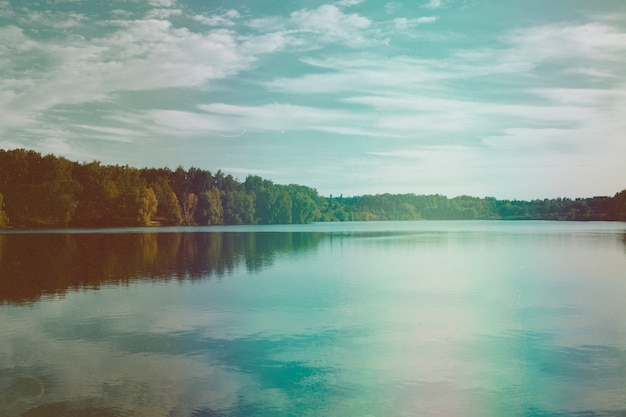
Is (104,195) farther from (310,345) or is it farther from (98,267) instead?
(310,345)

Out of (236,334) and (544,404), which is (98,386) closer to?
(236,334)

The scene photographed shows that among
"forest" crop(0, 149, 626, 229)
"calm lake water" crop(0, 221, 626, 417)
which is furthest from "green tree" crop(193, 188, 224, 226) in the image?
"calm lake water" crop(0, 221, 626, 417)

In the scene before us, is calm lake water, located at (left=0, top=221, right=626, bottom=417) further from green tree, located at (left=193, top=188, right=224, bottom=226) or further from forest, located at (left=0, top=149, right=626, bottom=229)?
green tree, located at (left=193, top=188, right=224, bottom=226)

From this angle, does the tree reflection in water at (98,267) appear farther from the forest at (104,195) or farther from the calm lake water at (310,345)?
the forest at (104,195)

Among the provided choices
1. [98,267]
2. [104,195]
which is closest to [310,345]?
[98,267]

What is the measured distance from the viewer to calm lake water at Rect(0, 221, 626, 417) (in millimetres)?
11664

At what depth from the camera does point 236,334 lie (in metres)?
17.9

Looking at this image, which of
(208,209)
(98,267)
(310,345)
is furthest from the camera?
(208,209)

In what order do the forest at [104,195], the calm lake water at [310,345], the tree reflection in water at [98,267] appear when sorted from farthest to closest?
the forest at [104,195]
the tree reflection in water at [98,267]
the calm lake water at [310,345]

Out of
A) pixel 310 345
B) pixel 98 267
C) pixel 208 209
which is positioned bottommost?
pixel 310 345

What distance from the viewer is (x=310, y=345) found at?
54.3ft

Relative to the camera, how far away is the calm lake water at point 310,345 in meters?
11.7

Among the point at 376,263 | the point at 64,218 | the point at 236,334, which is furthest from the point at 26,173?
the point at 236,334

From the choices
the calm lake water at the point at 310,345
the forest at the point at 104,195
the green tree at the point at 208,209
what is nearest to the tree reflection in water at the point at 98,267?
the calm lake water at the point at 310,345
